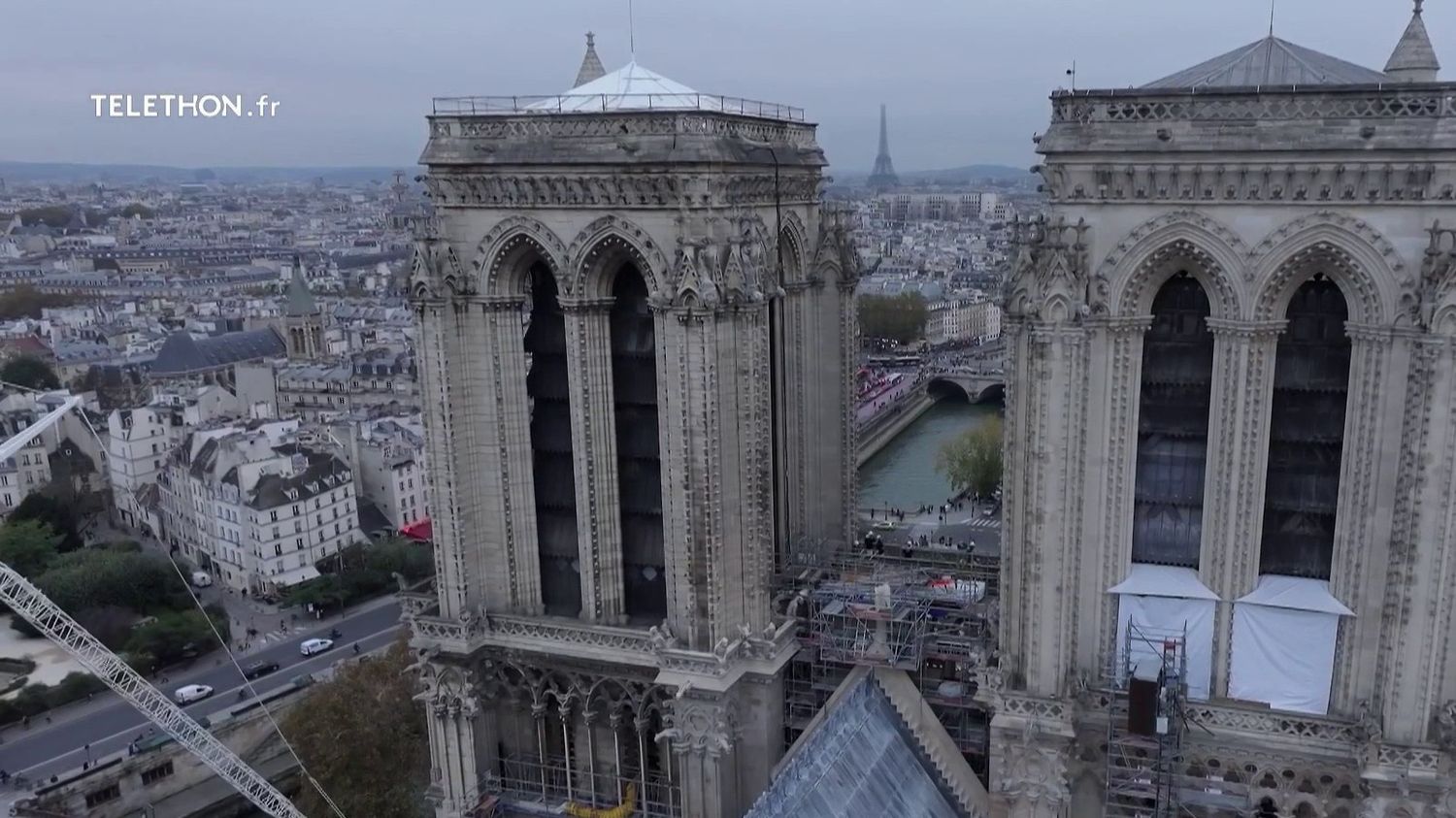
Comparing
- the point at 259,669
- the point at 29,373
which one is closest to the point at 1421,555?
the point at 259,669

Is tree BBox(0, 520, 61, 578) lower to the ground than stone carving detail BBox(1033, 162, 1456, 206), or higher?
lower

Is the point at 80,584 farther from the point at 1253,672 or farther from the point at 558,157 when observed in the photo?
the point at 1253,672

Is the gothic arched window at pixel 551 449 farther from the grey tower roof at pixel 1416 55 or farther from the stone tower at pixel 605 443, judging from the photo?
the grey tower roof at pixel 1416 55

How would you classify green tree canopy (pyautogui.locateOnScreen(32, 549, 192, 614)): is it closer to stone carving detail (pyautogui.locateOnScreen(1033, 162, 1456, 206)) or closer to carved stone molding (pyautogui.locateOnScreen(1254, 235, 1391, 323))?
stone carving detail (pyautogui.locateOnScreen(1033, 162, 1456, 206))

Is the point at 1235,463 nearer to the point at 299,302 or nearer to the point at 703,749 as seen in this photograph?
the point at 703,749

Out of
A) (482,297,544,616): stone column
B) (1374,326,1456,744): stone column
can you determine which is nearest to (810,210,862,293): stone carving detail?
(482,297,544,616): stone column

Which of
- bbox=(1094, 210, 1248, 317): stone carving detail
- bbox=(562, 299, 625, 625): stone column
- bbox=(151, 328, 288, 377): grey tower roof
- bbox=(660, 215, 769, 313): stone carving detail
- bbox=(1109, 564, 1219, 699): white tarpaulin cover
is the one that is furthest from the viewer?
bbox=(151, 328, 288, 377): grey tower roof

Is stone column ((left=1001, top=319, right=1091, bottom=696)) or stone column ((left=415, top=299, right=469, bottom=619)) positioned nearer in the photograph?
stone column ((left=1001, top=319, right=1091, bottom=696))
